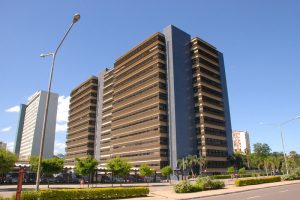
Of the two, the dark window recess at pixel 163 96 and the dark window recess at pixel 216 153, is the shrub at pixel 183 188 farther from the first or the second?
the dark window recess at pixel 216 153

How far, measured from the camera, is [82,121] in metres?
144

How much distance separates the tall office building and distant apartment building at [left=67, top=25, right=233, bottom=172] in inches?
911

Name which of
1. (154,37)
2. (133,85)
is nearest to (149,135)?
(133,85)

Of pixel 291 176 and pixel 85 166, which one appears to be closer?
pixel 291 176

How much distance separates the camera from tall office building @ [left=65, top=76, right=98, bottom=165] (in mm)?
135875

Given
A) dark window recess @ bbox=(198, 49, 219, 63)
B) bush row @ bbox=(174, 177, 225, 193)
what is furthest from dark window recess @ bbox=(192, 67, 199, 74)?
Answer: bush row @ bbox=(174, 177, 225, 193)

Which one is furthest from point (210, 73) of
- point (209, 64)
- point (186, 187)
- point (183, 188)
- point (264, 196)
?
point (264, 196)

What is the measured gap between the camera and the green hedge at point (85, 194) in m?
20.9

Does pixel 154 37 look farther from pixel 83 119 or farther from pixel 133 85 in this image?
pixel 83 119

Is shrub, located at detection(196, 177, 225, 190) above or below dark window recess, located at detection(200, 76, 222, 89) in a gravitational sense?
below

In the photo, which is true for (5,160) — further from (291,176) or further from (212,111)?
(212,111)

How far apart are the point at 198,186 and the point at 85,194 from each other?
14076 millimetres

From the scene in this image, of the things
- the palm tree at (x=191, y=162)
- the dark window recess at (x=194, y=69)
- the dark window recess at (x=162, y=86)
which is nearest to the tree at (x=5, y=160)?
the palm tree at (x=191, y=162)

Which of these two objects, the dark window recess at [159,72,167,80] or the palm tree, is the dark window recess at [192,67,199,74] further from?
the palm tree
